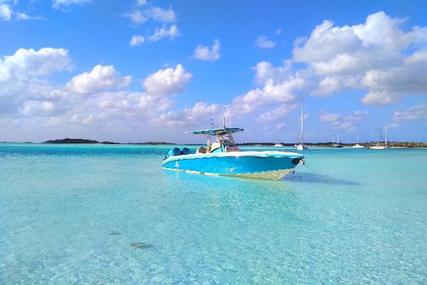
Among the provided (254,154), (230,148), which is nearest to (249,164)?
(254,154)

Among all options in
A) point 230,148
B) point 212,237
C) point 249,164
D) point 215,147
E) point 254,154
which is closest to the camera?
point 212,237

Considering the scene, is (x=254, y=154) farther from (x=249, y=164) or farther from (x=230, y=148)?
(x=230, y=148)

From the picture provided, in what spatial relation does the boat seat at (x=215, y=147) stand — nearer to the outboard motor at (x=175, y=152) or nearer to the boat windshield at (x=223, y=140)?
the boat windshield at (x=223, y=140)

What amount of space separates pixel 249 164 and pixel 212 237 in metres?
12.5

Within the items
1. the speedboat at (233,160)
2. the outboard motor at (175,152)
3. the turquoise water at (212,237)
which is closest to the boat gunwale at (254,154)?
the speedboat at (233,160)

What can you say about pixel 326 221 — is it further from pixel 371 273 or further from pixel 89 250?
pixel 89 250

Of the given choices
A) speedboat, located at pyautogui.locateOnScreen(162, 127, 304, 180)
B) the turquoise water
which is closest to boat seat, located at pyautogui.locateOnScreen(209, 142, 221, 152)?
speedboat, located at pyautogui.locateOnScreen(162, 127, 304, 180)

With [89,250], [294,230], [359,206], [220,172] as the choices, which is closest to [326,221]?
[294,230]

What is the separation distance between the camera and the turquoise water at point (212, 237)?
6.99m

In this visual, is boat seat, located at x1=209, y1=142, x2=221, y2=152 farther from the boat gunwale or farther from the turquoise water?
the turquoise water

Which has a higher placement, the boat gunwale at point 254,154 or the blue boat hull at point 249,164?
the boat gunwale at point 254,154

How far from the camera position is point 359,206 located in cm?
1408

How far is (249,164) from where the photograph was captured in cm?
2177

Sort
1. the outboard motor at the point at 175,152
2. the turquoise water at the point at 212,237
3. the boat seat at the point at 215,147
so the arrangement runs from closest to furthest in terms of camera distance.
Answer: the turquoise water at the point at 212,237, the boat seat at the point at 215,147, the outboard motor at the point at 175,152
